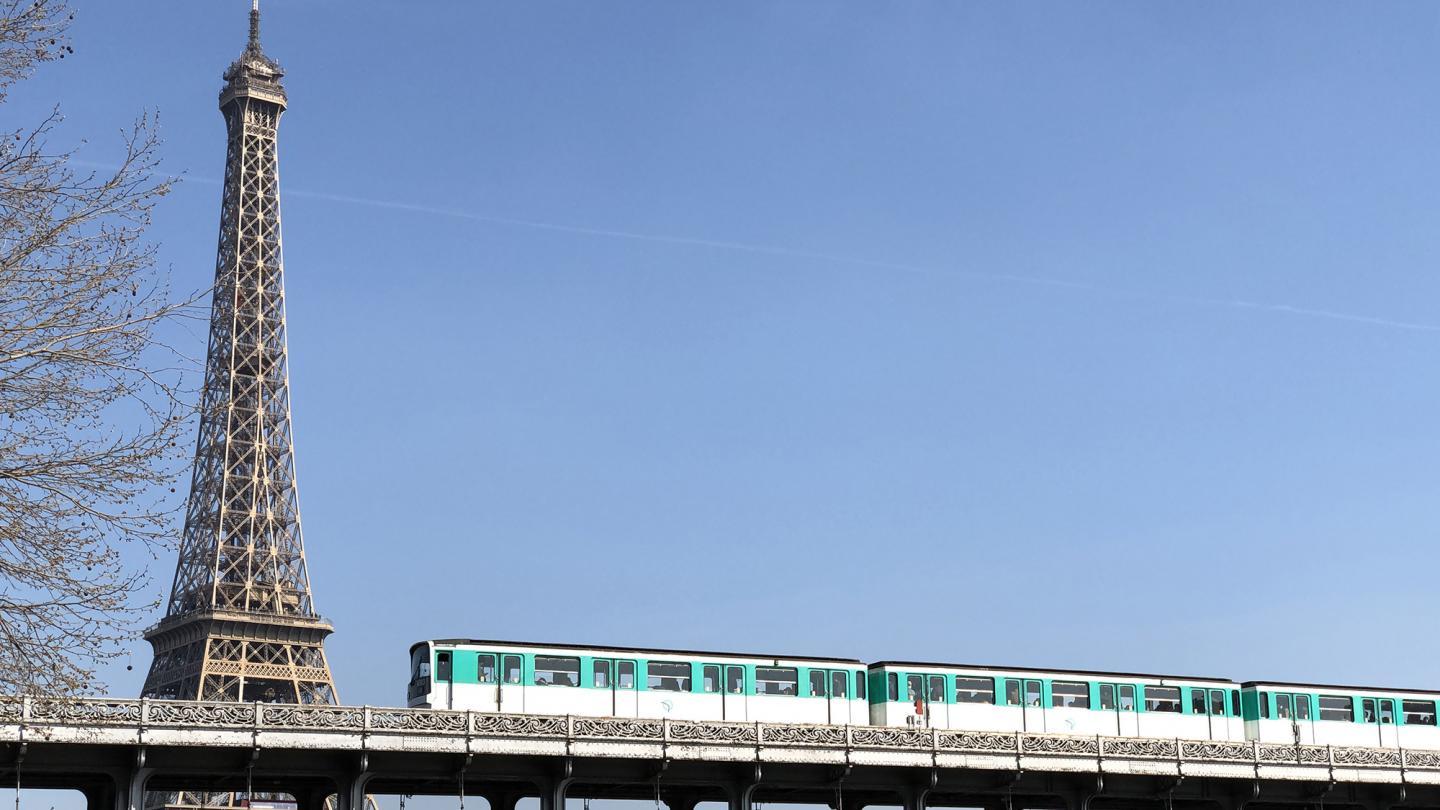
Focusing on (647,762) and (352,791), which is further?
(647,762)

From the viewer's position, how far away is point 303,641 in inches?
5271

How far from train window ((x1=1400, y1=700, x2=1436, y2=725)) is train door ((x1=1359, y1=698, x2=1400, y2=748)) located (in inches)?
35.1

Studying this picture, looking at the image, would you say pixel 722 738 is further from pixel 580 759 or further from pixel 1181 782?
pixel 1181 782

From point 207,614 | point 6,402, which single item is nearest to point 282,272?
point 207,614

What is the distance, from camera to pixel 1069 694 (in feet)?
227

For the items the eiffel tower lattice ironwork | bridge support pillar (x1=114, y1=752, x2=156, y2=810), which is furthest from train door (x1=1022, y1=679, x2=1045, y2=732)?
the eiffel tower lattice ironwork

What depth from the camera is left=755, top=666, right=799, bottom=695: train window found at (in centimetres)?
6369

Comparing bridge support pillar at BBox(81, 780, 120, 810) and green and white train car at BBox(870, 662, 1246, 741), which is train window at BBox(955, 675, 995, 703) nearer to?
green and white train car at BBox(870, 662, 1246, 741)

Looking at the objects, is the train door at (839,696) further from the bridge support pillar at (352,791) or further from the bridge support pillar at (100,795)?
the bridge support pillar at (100,795)

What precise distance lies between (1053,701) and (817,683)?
33.4 ft

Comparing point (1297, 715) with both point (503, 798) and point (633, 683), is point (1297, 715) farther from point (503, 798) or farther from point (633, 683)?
point (503, 798)

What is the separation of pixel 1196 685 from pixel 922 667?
42.0ft

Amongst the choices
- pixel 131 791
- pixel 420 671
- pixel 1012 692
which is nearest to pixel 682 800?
pixel 1012 692

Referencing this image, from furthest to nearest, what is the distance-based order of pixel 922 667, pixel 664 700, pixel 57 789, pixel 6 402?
pixel 922 667, pixel 664 700, pixel 57 789, pixel 6 402
